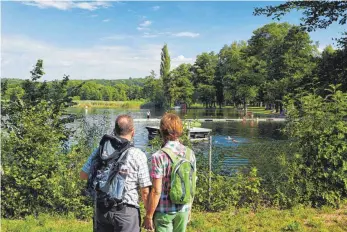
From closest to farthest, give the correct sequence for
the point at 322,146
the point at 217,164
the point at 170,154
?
the point at 170,154 < the point at 322,146 < the point at 217,164

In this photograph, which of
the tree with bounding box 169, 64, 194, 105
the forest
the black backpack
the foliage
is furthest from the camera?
the tree with bounding box 169, 64, 194, 105

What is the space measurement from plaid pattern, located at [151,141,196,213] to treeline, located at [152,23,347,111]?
22.9 feet

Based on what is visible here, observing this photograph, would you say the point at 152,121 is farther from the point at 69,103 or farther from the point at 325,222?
the point at 325,222

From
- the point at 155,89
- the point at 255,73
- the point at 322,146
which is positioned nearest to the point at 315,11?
the point at 322,146

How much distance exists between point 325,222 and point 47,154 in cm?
517

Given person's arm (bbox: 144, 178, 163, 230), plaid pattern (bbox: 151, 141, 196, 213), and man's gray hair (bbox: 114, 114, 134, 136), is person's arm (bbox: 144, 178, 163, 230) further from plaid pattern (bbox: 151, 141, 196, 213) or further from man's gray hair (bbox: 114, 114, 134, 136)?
man's gray hair (bbox: 114, 114, 134, 136)

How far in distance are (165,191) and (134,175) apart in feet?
1.17

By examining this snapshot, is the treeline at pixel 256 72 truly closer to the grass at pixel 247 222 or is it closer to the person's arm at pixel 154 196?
the grass at pixel 247 222

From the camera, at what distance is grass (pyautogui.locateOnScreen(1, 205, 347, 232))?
586 cm

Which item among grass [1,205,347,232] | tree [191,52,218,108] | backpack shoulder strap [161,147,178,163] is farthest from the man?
tree [191,52,218,108]

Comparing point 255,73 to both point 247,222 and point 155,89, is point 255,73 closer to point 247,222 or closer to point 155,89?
point 155,89

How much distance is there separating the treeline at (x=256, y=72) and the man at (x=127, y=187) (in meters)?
7.27

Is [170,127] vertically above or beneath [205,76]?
beneath

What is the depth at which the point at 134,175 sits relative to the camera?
353 centimetres
